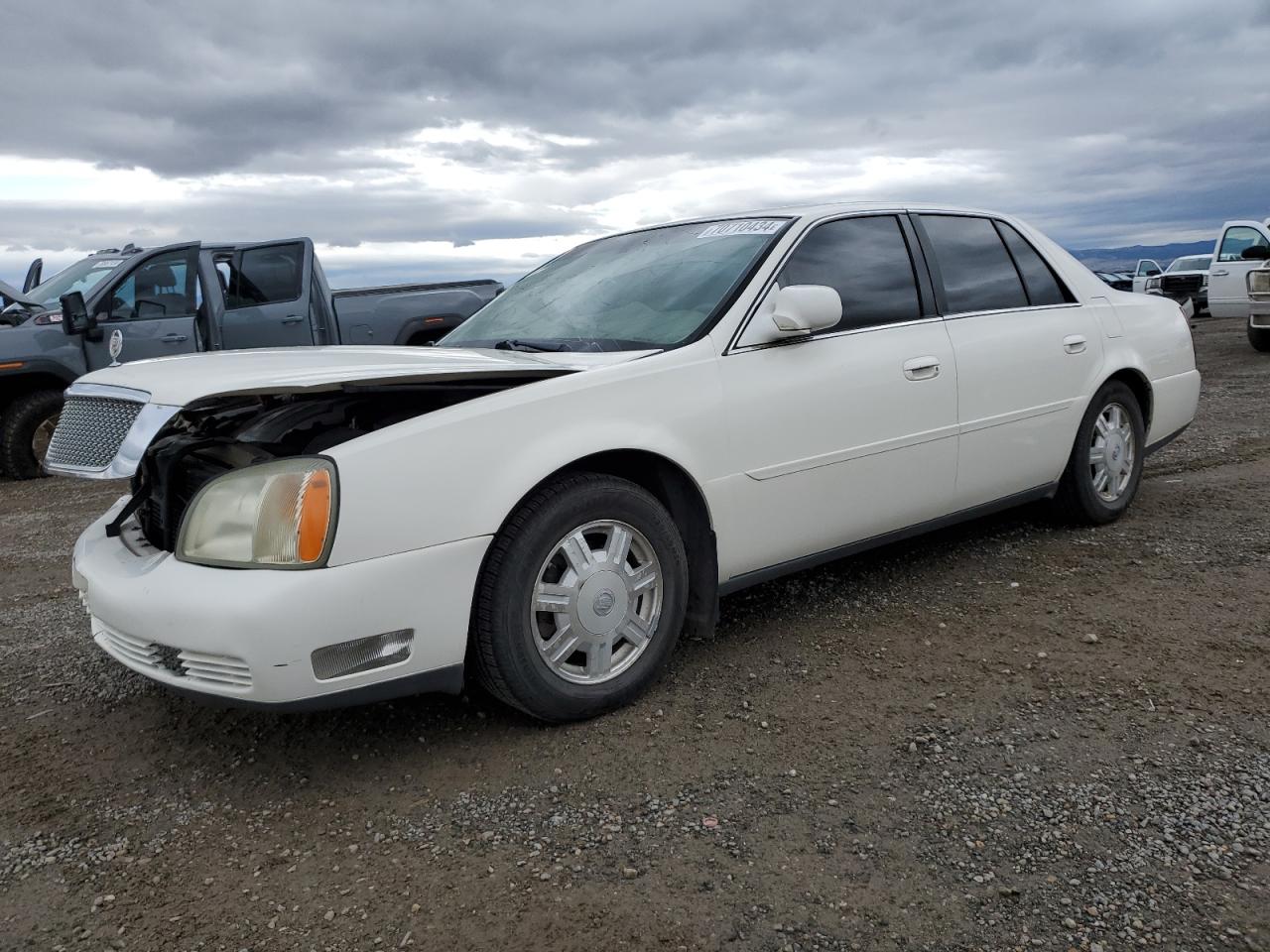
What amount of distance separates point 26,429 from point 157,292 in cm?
154

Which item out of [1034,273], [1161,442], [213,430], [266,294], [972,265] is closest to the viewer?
[213,430]

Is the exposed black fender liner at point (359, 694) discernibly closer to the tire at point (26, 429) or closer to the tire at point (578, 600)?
the tire at point (578, 600)

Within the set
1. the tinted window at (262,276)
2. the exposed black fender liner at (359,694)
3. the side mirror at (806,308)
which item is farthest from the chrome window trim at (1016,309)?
the tinted window at (262,276)

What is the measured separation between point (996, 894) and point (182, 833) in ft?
6.39

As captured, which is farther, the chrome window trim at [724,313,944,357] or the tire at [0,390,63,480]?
the tire at [0,390,63,480]

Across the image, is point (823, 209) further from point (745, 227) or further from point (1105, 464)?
point (1105, 464)

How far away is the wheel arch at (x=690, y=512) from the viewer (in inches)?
130

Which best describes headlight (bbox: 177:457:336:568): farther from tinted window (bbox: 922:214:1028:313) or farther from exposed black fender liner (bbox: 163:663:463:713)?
tinted window (bbox: 922:214:1028:313)

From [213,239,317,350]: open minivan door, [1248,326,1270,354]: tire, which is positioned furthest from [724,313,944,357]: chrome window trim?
[1248,326,1270,354]: tire

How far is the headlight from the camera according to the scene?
2.65 metres

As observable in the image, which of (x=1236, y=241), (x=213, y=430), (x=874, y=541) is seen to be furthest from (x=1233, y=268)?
(x=213, y=430)

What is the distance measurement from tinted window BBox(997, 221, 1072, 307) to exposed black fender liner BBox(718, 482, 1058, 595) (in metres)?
0.82

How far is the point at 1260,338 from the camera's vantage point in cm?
1348

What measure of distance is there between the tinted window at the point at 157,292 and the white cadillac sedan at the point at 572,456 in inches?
227
